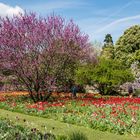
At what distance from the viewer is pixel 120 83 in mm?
30609

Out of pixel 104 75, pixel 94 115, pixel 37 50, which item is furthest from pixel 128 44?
pixel 94 115

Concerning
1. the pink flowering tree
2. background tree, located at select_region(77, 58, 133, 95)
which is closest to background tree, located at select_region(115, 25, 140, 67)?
background tree, located at select_region(77, 58, 133, 95)

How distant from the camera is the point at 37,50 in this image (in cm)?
2208

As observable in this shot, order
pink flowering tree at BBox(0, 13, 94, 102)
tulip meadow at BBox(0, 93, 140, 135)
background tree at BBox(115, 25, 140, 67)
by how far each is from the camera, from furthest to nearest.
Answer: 1. background tree at BBox(115, 25, 140, 67)
2. pink flowering tree at BBox(0, 13, 94, 102)
3. tulip meadow at BBox(0, 93, 140, 135)

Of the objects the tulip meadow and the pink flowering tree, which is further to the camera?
the pink flowering tree

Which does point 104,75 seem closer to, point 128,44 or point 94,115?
point 94,115

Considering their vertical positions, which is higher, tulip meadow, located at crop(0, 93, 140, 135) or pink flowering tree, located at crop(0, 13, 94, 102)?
pink flowering tree, located at crop(0, 13, 94, 102)

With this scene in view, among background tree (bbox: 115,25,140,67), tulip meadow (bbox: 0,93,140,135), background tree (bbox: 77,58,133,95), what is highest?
background tree (bbox: 115,25,140,67)

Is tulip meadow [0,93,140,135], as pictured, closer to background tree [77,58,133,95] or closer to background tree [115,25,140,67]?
background tree [77,58,133,95]

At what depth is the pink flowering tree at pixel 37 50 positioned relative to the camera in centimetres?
2192

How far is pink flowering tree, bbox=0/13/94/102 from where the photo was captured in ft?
71.9

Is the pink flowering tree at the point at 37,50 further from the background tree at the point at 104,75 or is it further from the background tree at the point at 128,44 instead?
the background tree at the point at 128,44

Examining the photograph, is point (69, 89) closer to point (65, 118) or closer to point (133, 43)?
point (65, 118)

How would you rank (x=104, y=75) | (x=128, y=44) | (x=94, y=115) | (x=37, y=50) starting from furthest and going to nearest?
(x=128, y=44), (x=104, y=75), (x=37, y=50), (x=94, y=115)
